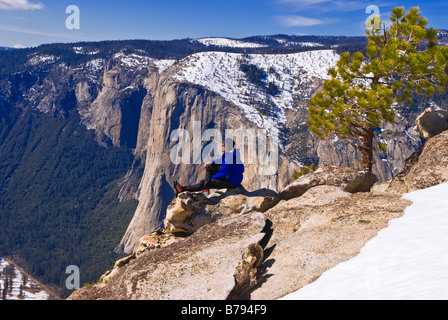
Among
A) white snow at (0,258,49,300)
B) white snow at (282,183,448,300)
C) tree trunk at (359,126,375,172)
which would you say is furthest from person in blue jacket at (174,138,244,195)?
white snow at (0,258,49,300)

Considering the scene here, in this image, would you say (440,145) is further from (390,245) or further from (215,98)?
(215,98)

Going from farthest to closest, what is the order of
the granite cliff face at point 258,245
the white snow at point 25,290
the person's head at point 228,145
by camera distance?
the white snow at point 25,290 < the person's head at point 228,145 < the granite cliff face at point 258,245

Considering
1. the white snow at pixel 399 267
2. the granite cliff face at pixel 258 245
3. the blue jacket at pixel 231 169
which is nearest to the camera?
the white snow at pixel 399 267

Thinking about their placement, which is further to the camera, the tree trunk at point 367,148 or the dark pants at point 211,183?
the tree trunk at point 367,148

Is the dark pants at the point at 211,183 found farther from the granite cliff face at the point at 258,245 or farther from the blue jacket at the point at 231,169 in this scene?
the granite cliff face at the point at 258,245

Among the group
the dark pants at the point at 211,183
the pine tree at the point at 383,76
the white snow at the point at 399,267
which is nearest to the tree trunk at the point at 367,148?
the pine tree at the point at 383,76

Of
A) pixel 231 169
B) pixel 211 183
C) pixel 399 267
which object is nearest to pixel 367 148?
pixel 231 169

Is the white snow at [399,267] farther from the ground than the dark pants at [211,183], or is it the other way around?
the dark pants at [211,183]
